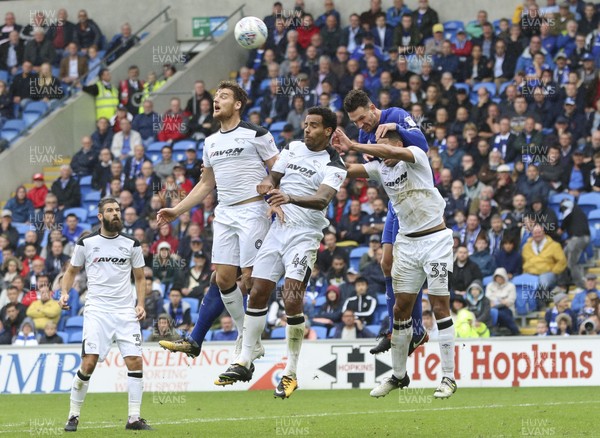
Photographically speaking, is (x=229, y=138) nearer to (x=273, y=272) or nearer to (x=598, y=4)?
(x=273, y=272)

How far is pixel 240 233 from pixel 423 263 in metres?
1.92

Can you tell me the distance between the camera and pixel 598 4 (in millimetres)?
26547

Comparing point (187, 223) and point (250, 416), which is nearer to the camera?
point (250, 416)

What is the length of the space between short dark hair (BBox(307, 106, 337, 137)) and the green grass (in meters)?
3.19

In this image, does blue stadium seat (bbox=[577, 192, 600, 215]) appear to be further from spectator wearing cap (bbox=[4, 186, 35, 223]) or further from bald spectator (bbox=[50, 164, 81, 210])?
spectator wearing cap (bbox=[4, 186, 35, 223])

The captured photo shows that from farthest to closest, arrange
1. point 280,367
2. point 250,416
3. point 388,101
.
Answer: point 388,101, point 280,367, point 250,416

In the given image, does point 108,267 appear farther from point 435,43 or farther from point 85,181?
point 435,43

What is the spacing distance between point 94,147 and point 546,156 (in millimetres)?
10262

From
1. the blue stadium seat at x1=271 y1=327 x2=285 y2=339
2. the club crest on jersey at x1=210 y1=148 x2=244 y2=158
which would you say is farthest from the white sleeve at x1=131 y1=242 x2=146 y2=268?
the blue stadium seat at x1=271 y1=327 x2=285 y2=339

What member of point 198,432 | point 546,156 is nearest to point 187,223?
point 546,156

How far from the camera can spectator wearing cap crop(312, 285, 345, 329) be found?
22.0 meters

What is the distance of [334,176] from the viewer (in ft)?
42.5

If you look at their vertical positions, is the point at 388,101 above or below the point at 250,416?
above

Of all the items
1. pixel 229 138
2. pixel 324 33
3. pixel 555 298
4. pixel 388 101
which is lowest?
pixel 555 298
